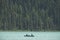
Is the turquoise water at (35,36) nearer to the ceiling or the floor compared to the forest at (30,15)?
nearer to the floor

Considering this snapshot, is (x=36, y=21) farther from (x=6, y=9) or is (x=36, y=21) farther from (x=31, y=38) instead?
(x=6, y=9)

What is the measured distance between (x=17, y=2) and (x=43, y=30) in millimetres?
570

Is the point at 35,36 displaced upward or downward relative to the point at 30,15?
downward

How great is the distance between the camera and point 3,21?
2025 mm

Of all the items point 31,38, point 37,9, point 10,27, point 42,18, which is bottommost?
point 31,38

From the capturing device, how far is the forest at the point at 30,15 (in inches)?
79.3

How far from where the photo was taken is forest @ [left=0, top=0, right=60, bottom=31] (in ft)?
6.61

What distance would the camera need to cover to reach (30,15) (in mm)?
2049

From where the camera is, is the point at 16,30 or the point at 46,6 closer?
the point at 16,30

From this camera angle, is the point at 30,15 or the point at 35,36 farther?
the point at 30,15

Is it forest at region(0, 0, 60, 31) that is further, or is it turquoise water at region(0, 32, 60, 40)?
forest at region(0, 0, 60, 31)

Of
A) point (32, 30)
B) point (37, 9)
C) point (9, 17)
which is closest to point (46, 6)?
point (37, 9)

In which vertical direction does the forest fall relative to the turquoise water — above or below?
above

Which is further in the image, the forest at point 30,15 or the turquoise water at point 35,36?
the forest at point 30,15
